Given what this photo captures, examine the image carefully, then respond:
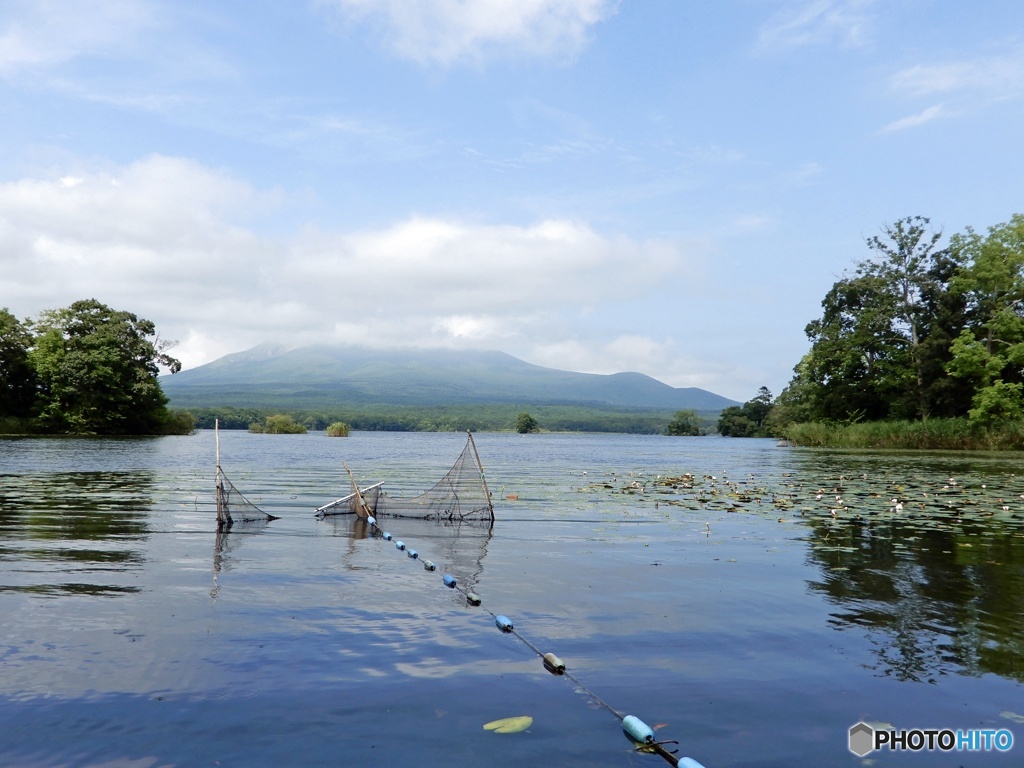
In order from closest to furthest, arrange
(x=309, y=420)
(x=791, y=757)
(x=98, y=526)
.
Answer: (x=791, y=757), (x=98, y=526), (x=309, y=420)

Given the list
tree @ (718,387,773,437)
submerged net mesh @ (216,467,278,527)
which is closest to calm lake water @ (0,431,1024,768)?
submerged net mesh @ (216,467,278,527)

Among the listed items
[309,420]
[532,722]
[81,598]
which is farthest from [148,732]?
[309,420]

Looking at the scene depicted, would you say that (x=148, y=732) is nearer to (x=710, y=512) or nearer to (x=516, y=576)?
(x=516, y=576)

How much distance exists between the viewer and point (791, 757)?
19.4ft

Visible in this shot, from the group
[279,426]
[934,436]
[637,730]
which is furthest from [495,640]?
[279,426]

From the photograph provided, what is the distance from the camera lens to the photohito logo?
6.17 meters

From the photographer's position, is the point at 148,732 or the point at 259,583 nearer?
the point at 148,732

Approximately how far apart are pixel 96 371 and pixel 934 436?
3174 inches

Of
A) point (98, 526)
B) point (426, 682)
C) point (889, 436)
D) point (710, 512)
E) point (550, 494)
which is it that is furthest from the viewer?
point (889, 436)

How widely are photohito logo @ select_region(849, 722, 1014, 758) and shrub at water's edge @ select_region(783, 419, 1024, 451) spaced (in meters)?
58.5

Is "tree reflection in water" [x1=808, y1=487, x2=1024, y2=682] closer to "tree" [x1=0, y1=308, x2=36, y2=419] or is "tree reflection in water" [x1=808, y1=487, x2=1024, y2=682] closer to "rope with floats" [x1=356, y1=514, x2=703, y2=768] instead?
"rope with floats" [x1=356, y1=514, x2=703, y2=768]

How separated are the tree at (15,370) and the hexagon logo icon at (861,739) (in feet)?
300

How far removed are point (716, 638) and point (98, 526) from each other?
577 inches

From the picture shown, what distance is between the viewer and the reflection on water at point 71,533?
11.4 m
